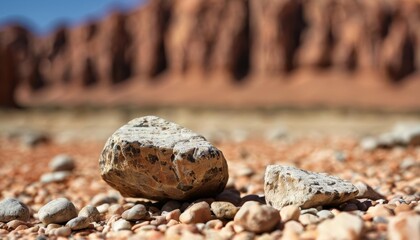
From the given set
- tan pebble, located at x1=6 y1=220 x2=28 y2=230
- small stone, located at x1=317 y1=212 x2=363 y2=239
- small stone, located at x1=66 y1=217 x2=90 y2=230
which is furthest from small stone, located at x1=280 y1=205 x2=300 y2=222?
tan pebble, located at x1=6 y1=220 x2=28 y2=230

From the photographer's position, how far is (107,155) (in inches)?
137

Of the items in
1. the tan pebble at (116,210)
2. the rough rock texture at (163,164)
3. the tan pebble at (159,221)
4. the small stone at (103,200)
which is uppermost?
the rough rock texture at (163,164)

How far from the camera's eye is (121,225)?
2.95 m

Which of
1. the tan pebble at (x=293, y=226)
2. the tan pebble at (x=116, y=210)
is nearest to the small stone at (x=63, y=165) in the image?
the tan pebble at (x=116, y=210)

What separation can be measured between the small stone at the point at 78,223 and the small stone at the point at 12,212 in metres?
0.66

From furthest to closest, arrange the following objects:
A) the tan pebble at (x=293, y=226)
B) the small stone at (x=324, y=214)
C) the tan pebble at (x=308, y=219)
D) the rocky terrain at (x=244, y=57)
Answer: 1. the rocky terrain at (x=244, y=57)
2. the small stone at (x=324, y=214)
3. the tan pebble at (x=308, y=219)
4. the tan pebble at (x=293, y=226)

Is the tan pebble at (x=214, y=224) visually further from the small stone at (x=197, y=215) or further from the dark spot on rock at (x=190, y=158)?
the dark spot on rock at (x=190, y=158)

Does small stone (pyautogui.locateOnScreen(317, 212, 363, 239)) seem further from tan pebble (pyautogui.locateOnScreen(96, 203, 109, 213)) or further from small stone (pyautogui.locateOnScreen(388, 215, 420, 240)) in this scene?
tan pebble (pyautogui.locateOnScreen(96, 203, 109, 213))

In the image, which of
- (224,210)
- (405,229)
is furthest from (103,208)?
(405,229)

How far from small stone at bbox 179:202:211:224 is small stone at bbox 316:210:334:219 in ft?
2.47

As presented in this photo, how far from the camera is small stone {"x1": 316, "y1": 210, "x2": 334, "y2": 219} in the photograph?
8.98ft

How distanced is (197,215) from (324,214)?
851 millimetres

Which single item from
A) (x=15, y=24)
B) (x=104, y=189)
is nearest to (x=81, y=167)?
(x=104, y=189)

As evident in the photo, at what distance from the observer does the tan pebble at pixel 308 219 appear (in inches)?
103
